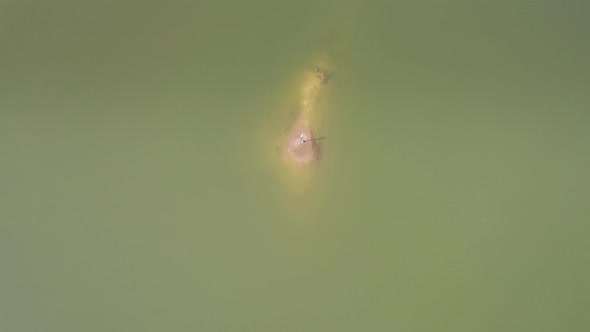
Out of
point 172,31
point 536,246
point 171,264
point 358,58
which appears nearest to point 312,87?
point 358,58

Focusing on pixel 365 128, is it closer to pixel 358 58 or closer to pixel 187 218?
pixel 358 58

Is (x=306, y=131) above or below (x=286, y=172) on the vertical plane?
above

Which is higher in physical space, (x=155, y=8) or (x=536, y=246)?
(x=155, y=8)

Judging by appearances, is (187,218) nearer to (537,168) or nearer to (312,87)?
(312,87)

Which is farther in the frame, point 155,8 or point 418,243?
point 155,8

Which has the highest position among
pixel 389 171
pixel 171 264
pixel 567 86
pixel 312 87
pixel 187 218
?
pixel 567 86

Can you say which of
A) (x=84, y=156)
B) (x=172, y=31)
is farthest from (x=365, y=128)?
(x=84, y=156)
